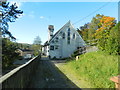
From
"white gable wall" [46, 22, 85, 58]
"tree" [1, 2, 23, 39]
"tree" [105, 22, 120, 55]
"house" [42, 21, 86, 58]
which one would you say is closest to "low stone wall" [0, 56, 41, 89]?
"tree" [105, 22, 120, 55]

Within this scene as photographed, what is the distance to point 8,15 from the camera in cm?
1705

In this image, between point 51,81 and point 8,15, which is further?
point 8,15

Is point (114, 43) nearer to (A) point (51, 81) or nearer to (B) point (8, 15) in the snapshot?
(A) point (51, 81)

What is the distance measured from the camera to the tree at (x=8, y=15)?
16594 millimetres

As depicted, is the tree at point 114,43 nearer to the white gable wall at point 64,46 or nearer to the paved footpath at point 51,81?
the paved footpath at point 51,81

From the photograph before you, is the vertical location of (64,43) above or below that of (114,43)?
above

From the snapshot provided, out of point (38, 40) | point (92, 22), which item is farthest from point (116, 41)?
point (38, 40)

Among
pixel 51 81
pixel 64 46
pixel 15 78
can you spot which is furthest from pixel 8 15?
pixel 15 78

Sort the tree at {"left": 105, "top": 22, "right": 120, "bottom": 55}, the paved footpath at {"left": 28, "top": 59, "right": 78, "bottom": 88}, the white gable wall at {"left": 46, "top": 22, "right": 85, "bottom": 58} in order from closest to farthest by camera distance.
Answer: the paved footpath at {"left": 28, "top": 59, "right": 78, "bottom": 88}, the tree at {"left": 105, "top": 22, "right": 120, "bottom": 55}, the white gable wall at {"left": 46, "top": 22, "right": 85, "bottom": 58}

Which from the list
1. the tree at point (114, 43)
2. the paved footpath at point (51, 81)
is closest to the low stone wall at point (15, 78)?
the paved footpath at point (51, 81)

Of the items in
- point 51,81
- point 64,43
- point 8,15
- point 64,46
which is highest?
point 8,15

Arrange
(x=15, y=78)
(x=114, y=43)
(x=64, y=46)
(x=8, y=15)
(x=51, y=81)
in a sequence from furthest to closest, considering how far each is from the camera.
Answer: (x=64, y=46), (x=8, y=15), (x=114, y=43), (x=51, y=81), (x=15, y=78)

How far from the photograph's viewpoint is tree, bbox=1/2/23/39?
54.4 ft

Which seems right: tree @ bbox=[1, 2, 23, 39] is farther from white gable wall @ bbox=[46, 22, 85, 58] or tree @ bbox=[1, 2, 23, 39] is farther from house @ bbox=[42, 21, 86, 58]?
white gable wall @ bbox=[46, 22, 85, 58]
